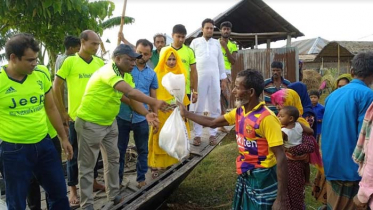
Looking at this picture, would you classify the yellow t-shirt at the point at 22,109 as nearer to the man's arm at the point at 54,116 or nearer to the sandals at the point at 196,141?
the man's arm at the point at 54,116

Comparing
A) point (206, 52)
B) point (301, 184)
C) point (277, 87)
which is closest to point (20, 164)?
point (301, 184)

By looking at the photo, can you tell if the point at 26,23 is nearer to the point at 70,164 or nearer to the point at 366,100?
the point at 70,164

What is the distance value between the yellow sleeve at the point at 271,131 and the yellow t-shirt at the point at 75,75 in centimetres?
219

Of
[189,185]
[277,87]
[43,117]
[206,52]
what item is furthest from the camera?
[189,185]

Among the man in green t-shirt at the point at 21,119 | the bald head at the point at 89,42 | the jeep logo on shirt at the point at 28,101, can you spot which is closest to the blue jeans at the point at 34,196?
the man in green t-shirt at the point at 21,119

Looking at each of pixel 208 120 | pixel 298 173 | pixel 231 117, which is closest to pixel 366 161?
pixel 231 117

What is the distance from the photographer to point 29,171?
2.75 meters

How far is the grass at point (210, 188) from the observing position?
16.7ft

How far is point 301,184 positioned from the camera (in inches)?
141

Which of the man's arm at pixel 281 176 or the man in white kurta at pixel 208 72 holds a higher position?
the man in white kurta at pixel 208 72

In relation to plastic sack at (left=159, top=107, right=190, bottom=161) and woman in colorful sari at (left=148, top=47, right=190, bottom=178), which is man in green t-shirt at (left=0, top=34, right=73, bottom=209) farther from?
woman in colorful sari at (left=148, top=47, right=190, bottom=178)

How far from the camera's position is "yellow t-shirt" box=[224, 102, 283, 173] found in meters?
2.38

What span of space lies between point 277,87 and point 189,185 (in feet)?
8.59

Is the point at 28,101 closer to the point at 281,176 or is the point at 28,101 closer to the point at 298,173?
the point at 281,176
